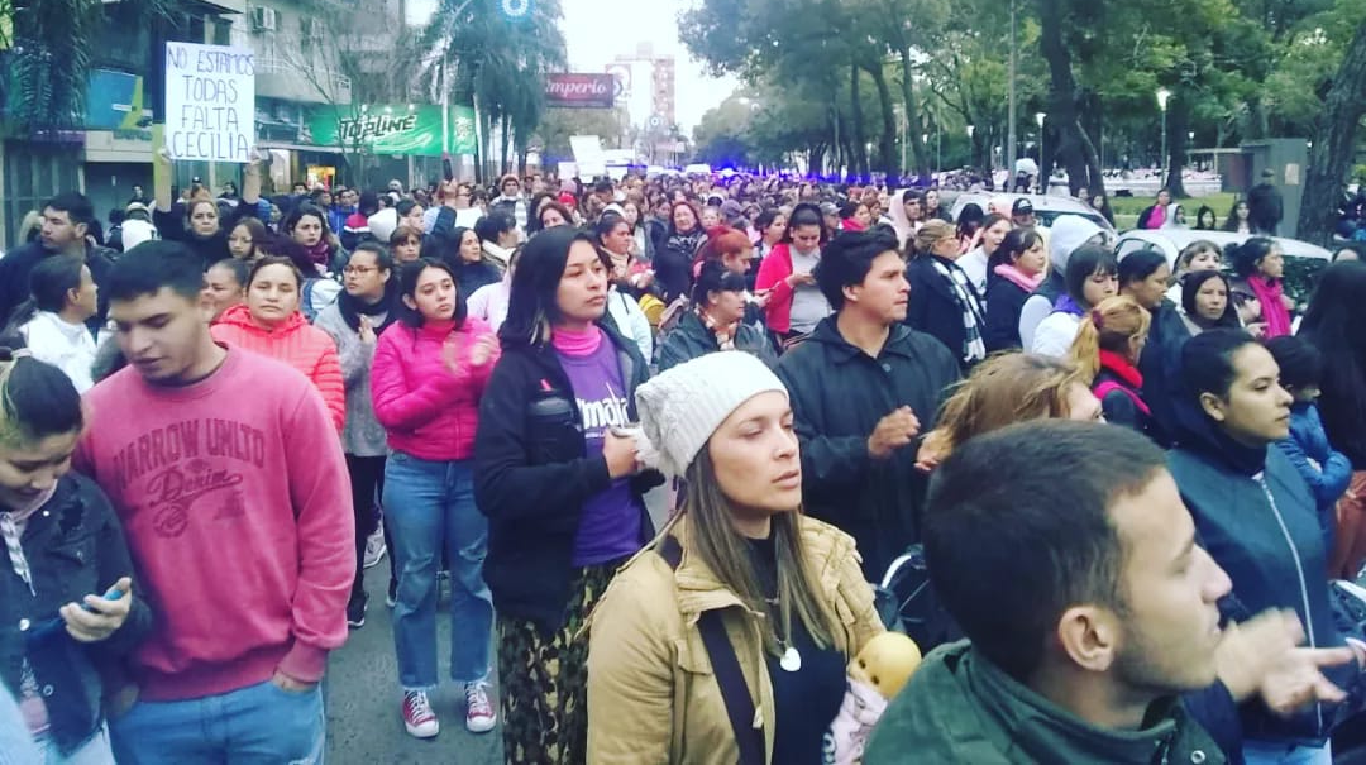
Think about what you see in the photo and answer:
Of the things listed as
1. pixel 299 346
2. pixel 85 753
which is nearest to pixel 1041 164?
pixel 299 346

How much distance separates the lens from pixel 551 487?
365cm

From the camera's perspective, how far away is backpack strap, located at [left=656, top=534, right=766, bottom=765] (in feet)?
8.11

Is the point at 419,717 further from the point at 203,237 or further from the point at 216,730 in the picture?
the point at 203,237

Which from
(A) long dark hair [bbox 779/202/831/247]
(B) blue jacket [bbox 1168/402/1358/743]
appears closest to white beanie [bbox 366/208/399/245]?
(A) long dark hair [bbox 779/202/831/247]

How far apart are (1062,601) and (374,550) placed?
6262 millimetres

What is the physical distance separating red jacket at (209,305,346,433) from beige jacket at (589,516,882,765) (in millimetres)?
2881

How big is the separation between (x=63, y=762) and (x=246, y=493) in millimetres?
708

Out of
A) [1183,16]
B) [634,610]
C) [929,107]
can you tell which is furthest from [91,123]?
[929,107]

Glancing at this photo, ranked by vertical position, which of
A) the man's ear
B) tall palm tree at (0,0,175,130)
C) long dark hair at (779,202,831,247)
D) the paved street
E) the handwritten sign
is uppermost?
tall palm tree at (0,0,175,130)

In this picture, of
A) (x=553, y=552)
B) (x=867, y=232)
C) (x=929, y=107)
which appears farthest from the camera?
(x=929, y=107)

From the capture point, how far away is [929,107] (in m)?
71.4

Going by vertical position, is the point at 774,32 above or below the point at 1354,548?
above

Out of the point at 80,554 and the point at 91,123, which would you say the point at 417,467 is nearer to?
the point at 80,554

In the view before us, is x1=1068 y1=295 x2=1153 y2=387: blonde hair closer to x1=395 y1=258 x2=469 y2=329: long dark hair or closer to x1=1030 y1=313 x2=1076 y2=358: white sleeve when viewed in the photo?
x1=1030 y1=313 x2=1076 y2=358: white sleeve
